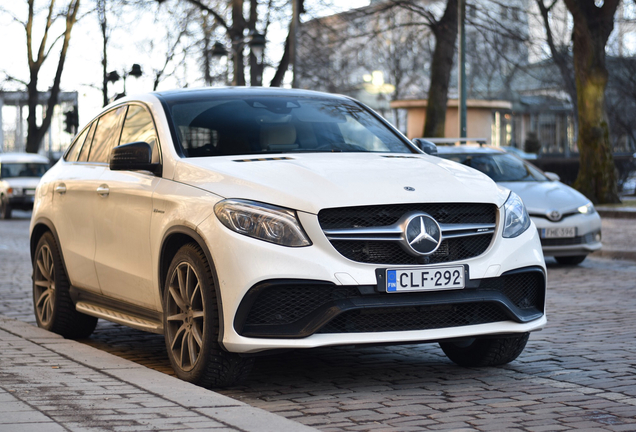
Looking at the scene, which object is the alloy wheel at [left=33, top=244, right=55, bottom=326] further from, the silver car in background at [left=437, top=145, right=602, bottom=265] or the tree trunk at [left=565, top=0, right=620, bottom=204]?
the tree trunk at [left=565, top=0, right=620, bottom=204]

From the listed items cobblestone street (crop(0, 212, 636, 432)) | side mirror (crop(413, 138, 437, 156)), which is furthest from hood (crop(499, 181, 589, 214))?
side mirror (crop(413, 138, 437, 156))

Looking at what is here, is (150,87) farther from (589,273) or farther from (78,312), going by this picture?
(78,312)

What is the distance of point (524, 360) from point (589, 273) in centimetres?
598

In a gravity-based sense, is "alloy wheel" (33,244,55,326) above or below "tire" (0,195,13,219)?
above

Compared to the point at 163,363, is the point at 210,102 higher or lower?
higher

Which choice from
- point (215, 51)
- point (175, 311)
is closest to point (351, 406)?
point (175, 311)

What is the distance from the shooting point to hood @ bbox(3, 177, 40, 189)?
105 ft

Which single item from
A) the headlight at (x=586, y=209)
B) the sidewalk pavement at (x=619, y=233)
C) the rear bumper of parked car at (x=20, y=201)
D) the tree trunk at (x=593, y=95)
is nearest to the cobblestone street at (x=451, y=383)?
the headlight at (x=586, y=209)

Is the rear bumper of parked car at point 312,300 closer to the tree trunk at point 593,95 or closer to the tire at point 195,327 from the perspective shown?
the tire at point 195,327

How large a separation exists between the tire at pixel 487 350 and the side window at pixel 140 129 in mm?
2116

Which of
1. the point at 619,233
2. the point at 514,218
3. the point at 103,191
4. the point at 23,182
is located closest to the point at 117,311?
the point at 103,191

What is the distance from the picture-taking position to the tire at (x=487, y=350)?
5.78m

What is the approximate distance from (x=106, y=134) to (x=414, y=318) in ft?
10.1

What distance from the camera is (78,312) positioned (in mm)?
7227
